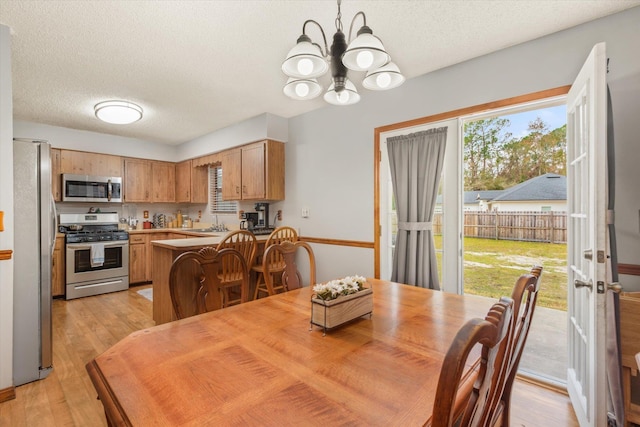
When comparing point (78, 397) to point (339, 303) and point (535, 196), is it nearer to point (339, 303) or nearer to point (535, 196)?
point (339, 303)

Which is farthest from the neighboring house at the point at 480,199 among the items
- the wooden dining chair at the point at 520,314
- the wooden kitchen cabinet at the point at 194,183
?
the wooden dining chair at the point at 520,314

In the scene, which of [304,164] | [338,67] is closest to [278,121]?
[304,164]

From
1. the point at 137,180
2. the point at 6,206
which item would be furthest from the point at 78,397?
the point at 137,180

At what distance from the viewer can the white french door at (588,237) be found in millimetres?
1424

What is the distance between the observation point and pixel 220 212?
17.4 feet

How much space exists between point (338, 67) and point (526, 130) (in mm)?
4275

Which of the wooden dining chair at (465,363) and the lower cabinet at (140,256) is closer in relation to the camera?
the wooden dining chair at (465,363)

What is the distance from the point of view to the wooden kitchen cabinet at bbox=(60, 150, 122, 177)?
4.52m

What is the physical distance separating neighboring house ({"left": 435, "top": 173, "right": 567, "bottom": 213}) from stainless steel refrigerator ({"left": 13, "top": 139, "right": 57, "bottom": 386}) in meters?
5.88

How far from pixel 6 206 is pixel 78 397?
53.5 inches

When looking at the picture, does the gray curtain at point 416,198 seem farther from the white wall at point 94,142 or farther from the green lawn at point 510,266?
the white wall at point 94,142

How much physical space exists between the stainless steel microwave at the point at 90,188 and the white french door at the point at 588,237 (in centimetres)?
569

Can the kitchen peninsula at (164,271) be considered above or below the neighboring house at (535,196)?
below

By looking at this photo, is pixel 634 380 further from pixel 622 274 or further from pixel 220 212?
pixel 220 212
